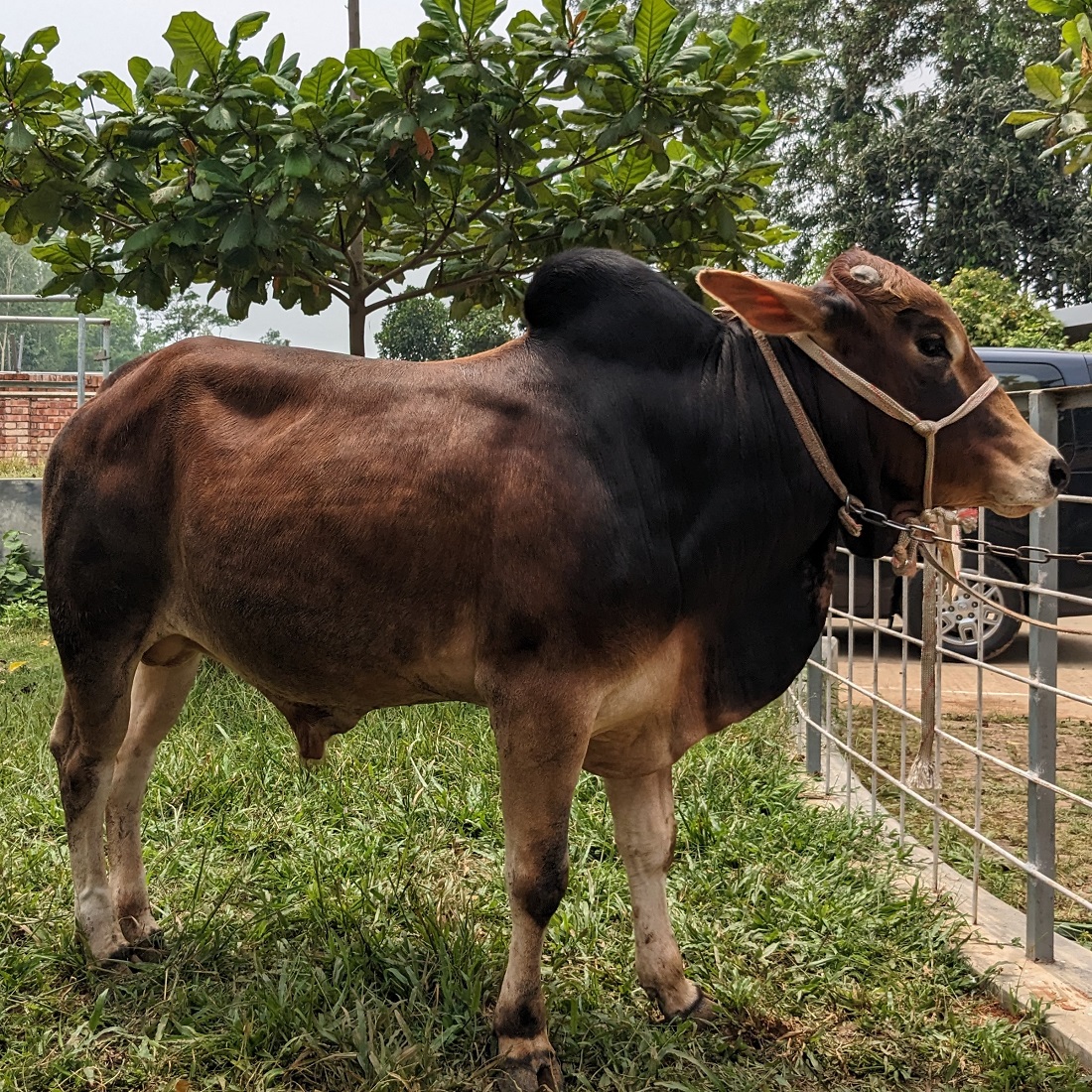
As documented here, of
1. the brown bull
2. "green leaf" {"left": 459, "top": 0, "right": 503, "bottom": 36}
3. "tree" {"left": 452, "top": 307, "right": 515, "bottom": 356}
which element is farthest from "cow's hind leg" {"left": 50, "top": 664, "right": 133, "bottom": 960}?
"tree" {"left": 452, "top": 307, "right": 515, "bottom": 356}

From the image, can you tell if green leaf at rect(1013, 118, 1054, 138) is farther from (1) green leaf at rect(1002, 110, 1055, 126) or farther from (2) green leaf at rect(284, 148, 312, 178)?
(2) green leaf at rect(284, 148, 312, 178)

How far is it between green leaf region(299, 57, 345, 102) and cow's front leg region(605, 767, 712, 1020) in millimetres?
2782

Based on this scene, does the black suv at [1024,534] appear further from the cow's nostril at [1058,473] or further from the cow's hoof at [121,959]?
the cow's hoof at [121,959]

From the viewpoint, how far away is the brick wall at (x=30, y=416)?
11.7 metres

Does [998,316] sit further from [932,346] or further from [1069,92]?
[932,346]

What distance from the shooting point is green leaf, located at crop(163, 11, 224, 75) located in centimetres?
392

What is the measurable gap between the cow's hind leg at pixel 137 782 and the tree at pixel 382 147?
1.71 metres

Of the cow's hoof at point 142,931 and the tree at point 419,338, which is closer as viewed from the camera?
the cow's hoof at point 142,931

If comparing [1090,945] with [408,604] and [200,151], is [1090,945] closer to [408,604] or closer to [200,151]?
[408,604]

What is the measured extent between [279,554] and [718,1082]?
1594 millimetres

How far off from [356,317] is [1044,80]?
3.46 meters

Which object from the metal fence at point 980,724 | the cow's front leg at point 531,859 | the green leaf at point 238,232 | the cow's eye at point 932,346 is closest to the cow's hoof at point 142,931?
the cow's front leg at point 531,859

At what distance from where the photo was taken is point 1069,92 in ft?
9.71

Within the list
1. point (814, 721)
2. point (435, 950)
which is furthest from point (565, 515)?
point (814, 721)
